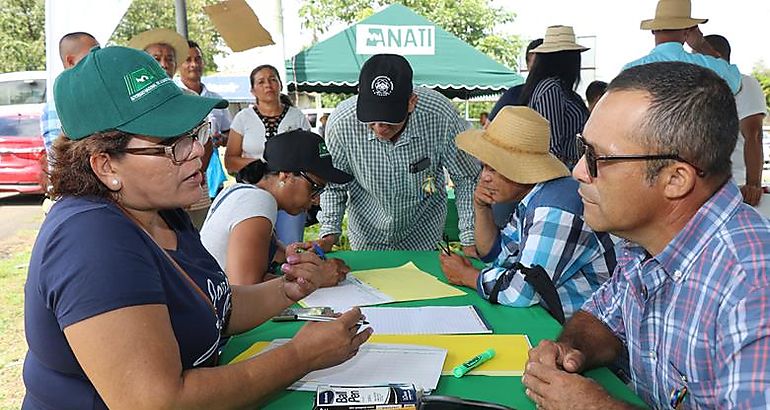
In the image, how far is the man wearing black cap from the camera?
295cm

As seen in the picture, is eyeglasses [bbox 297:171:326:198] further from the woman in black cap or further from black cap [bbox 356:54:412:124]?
black cap [bbox 356:54:412:124]

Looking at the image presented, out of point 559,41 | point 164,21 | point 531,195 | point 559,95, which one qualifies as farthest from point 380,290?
point 164,21

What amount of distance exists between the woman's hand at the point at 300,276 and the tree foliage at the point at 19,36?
22.5 meters

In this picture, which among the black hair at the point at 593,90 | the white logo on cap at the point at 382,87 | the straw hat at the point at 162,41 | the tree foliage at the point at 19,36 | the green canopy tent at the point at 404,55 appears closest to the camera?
the white logo on cap at the point at 382,87

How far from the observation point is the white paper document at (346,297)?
79.9 inches

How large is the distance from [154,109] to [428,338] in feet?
2.93

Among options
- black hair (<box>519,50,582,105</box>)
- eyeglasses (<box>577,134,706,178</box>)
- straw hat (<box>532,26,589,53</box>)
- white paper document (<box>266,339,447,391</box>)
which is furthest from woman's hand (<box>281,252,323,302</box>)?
straw hat (<box>532,26,589,53</box>)

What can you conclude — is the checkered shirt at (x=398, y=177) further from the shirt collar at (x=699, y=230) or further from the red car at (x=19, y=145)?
the red car at (x=19, y=145)

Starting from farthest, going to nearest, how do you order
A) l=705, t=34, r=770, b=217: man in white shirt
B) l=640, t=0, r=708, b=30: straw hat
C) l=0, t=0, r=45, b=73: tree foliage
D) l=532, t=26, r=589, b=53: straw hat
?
l=0, t=0, r=45, b=73: tree foliage, l=705, t=34, r=770, b=217: man in white shirt, l=532, t=26, r=589, b=53: straw hat, l=640, t=0, r=708, b=30: straw hat

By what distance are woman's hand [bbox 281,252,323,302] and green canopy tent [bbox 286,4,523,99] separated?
545 cm

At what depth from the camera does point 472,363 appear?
59.9 inches

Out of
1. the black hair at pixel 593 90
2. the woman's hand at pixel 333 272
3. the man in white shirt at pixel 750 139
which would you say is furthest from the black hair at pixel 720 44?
the woman's hand at pixel 333 272

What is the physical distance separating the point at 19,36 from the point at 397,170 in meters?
22.8

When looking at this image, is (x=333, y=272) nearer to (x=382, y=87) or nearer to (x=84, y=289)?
(x=382, y=87)
